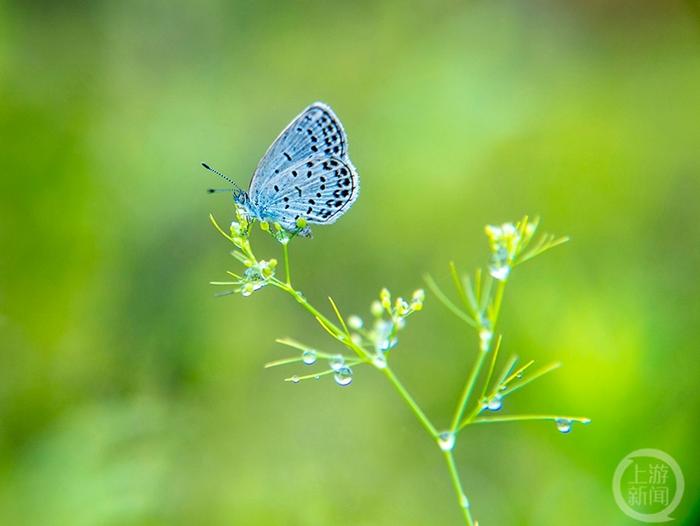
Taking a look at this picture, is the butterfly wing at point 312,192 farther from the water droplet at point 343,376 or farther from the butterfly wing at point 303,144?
the water droplet at point 343,376

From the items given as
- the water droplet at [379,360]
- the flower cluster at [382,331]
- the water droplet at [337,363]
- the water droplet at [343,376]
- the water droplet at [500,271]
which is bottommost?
the water droplet at [343,376]

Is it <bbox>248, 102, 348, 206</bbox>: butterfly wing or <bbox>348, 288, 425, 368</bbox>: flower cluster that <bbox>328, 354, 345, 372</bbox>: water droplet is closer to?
<bbox>348, 288, 425, 368</bbox>: flower cluster

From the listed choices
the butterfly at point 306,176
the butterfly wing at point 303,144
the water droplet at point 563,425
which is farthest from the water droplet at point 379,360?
the butterfly wing at point 303,144

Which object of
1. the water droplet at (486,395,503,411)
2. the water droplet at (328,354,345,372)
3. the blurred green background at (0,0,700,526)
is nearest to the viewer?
the water droplet at (486,395,503,411)

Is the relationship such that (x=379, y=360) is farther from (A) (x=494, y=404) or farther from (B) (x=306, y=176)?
(B) (x=306, y=176)

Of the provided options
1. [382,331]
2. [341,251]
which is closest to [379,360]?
[382,331]

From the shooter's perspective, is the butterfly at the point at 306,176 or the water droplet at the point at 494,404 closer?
the water droplet at the point at 494,404

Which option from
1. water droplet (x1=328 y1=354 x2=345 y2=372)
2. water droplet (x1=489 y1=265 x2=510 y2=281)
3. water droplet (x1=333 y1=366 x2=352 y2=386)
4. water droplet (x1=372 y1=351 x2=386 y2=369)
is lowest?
water droplet (x1=333 y1=366 x2=352 y2=386)

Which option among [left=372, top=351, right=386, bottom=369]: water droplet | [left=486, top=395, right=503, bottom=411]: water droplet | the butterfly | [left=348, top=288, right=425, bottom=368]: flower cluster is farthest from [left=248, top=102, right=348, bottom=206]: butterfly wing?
[left=486, top=395, right=503, bottom=411]: water droplet

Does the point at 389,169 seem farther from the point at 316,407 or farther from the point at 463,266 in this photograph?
the point at 316,407
